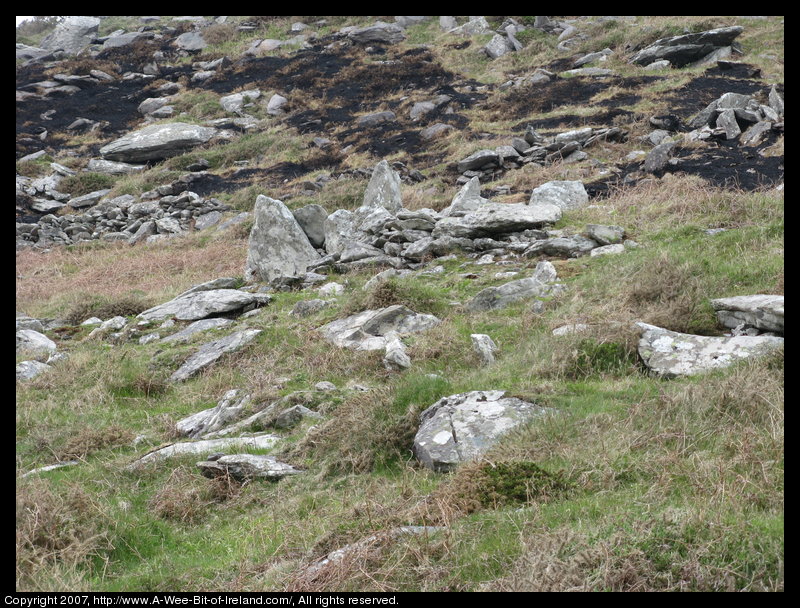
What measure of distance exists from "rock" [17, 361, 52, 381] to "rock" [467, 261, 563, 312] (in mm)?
7988

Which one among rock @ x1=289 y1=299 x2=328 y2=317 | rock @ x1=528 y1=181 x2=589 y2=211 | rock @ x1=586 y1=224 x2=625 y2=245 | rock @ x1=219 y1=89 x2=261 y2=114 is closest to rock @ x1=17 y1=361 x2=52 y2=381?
rock @ x1=289 y1=299 x2=328 y2=317

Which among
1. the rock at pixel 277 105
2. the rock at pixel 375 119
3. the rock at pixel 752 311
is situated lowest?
the rock at pixel 375 119

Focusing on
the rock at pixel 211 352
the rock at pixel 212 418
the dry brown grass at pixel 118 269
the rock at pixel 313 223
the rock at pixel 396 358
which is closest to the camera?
the rock at pixel 212 418

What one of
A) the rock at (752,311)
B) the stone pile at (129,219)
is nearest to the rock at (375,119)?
the stone pile at (129,219)

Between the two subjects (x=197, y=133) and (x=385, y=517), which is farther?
(x=197, y=133)

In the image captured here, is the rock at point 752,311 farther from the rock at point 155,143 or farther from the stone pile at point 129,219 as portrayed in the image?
the rock at point 155,143

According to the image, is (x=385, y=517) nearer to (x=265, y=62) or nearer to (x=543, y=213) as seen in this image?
(x=543, y=213)

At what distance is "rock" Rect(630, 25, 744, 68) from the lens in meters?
31.6

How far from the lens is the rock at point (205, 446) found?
26.1ft

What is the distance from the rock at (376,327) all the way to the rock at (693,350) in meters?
3.98

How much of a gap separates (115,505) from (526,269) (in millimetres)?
9206

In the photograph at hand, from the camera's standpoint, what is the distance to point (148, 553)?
6051 millimetres

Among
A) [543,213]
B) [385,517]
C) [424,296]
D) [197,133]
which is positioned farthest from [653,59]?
[385,517]

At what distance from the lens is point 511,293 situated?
470 inches
